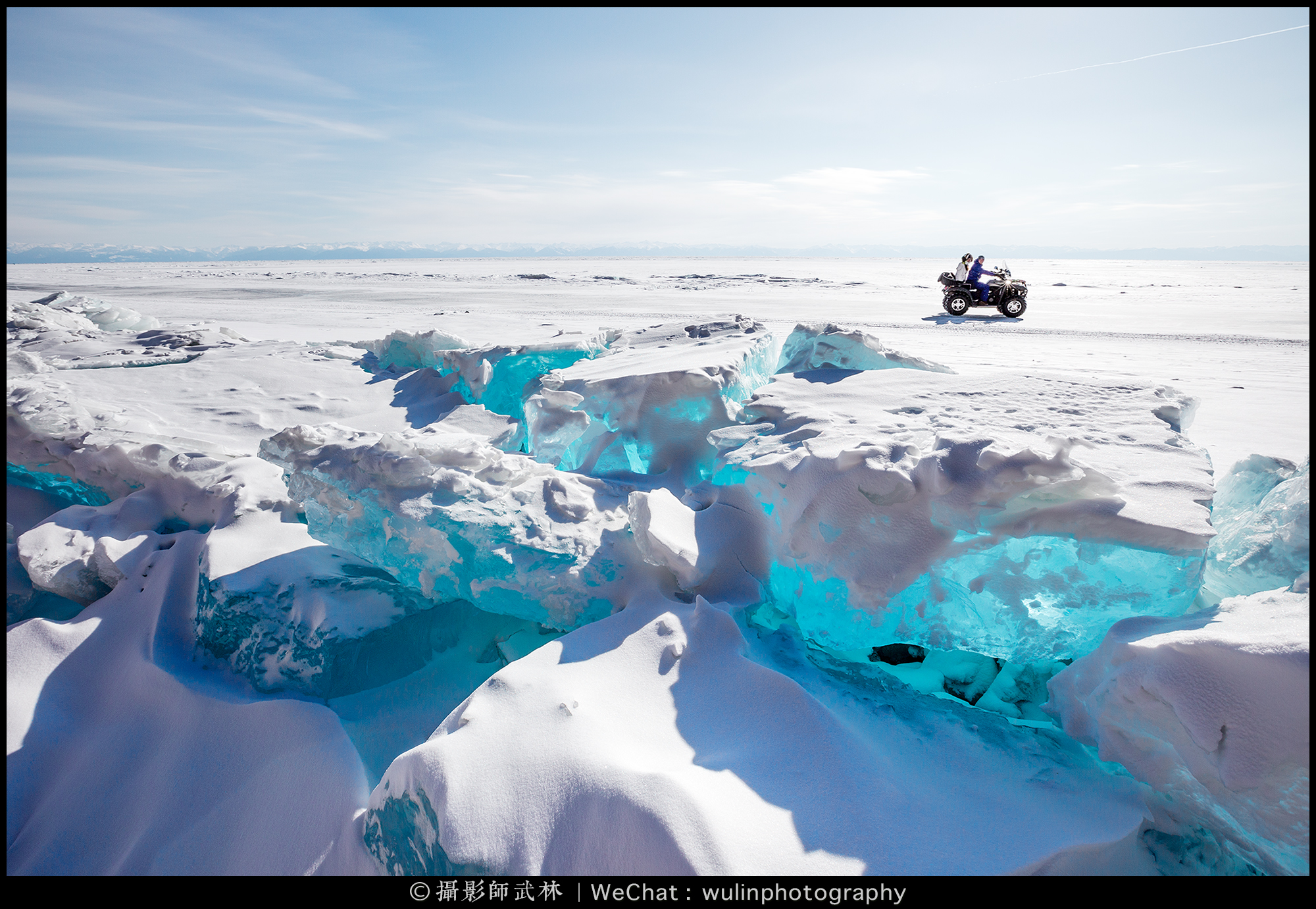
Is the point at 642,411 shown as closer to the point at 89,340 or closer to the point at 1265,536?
the point at 1265,536

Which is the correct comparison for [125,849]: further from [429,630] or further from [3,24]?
[3,24]

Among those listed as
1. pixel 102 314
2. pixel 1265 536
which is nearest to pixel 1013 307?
pixel 1265 536

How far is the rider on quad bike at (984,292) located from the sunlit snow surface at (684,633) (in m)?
7.20

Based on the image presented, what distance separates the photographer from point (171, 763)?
2129 millimetres

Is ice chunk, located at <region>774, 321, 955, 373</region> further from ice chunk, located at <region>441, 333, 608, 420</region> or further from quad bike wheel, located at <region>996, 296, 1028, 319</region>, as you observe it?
quad bike wheel, located at <region>996, 296, 1028, 319</region>

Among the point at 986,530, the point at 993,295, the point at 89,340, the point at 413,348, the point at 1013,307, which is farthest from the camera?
the point at 993,295

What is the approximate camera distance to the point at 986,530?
6.08 feet

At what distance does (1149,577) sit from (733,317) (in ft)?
12.7

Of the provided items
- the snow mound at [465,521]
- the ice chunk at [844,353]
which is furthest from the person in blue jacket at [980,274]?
the snow mound at [465,521]

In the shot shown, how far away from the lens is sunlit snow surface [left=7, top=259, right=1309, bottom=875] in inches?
57.0

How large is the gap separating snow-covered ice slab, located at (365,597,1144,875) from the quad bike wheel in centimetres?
1057

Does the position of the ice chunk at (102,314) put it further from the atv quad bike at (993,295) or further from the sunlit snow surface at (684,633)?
the atv quad bike at (993,295)

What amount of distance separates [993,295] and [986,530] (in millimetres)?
10524
